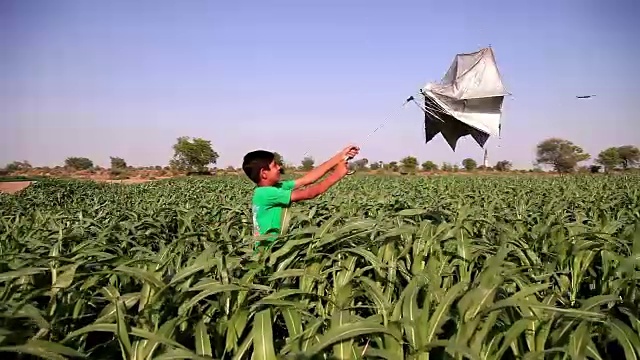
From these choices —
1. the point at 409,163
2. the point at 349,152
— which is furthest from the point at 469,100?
the point at 409,163

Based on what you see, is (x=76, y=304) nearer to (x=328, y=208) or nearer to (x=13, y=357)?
(x=13, y=357)

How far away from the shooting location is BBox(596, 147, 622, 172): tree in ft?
268

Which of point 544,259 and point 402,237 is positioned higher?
point 402,237

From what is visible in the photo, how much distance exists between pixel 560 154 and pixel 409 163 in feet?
76.8

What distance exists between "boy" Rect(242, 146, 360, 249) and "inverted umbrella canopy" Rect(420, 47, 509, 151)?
31.2 inches

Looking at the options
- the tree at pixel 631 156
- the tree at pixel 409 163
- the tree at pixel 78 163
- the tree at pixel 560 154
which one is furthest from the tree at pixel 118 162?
the tree at pixel 631 156

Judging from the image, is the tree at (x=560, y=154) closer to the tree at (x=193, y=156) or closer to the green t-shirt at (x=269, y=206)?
the tree at (x=193, y=156)

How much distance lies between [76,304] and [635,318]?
7.22 ft

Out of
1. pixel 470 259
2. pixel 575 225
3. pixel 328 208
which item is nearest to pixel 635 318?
pixel 470 259

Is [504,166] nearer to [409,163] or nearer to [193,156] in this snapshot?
[409,163]

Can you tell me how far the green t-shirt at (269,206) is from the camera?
357cm

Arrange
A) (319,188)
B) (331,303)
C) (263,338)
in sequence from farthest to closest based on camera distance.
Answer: (319,188), (331,303), (263,338)

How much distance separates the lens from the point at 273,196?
11.7 feet

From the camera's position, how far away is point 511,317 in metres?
1.88
